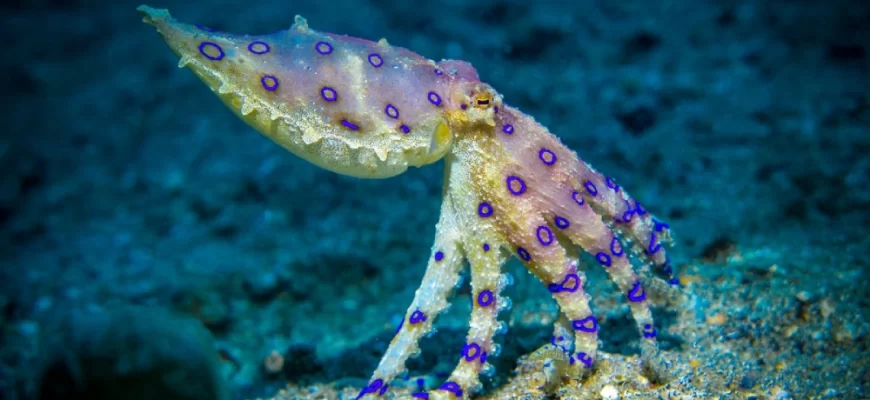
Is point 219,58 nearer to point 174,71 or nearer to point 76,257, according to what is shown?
point 76,257

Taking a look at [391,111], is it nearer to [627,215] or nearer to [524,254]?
[524,254]

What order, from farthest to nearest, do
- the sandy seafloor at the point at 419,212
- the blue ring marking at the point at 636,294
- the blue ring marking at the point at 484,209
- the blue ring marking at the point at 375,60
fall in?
the sandy seafloor at the point at 419,212
the blue ring marking at the point at 636,294
the blue ring marking at the point at 484,209
the blue ring marking at the point at 375,60

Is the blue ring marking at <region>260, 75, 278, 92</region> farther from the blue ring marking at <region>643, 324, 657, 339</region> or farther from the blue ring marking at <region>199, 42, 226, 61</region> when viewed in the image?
the blue ring marking at <region>643, 324, 657, 339</region>

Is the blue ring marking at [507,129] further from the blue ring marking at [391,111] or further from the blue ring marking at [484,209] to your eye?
the blue ring marking at [391,111]

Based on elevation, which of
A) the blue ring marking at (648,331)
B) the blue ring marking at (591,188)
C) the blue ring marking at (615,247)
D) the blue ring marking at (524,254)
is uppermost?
the blue ring marking at (591,188)

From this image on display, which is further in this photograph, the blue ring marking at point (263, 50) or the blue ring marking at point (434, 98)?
the blue ring marking at point (434, 98)

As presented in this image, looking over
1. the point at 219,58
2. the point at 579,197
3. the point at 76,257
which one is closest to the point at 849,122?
the point at 579,197

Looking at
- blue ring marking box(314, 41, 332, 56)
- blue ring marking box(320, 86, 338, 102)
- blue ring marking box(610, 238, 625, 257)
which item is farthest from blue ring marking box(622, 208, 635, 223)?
blue ring marking box(314, 41, 332, 56)

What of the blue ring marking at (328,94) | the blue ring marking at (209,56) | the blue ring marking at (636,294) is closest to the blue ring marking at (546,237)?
the blue ring marking at (636,294)
